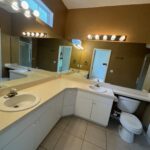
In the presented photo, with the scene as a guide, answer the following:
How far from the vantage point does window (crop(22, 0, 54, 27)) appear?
1.71 meters

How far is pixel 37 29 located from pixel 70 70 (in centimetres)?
121

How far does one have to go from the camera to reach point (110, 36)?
219cm

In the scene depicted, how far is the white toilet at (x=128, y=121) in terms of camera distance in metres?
1.71

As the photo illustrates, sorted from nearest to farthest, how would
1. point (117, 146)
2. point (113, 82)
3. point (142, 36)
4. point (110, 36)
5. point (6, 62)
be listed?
point (6, 62) → point (117, 146) → point (142, 36) → point (110, 36) → point (113, 82)

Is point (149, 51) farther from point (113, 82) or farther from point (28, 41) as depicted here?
point (28, 41)

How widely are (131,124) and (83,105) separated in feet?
3.06

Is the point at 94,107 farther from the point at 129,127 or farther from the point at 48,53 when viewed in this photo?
the point at 48,53

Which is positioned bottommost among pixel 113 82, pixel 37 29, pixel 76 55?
pixel 113 82

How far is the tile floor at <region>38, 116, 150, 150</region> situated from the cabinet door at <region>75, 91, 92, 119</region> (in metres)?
0.17

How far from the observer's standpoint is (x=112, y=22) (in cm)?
218

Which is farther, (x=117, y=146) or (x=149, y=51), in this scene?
(x=149, y=51)

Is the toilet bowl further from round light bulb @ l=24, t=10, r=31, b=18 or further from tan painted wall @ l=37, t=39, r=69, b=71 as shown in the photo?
round light bulb @ l=24, t=10, r=31, b=18

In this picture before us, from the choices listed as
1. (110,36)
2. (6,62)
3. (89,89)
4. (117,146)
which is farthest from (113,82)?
(6,62)

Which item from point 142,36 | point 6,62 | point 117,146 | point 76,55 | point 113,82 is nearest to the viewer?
point 6,62
